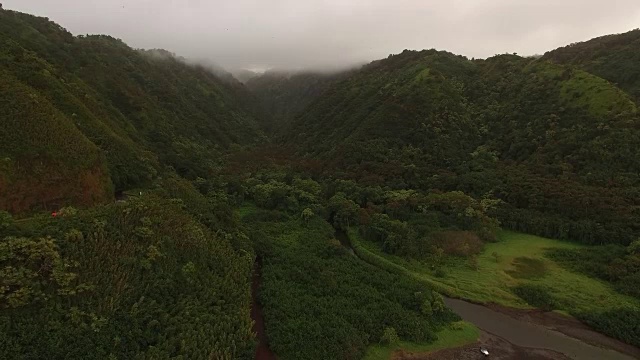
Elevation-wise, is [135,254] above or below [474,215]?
above

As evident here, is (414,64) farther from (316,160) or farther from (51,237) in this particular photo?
(51,237)

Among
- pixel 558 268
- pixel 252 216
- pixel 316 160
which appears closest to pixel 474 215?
pixel 558 268

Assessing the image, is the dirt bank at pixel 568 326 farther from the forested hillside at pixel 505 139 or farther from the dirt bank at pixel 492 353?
the forested hillside at pixel 505 139

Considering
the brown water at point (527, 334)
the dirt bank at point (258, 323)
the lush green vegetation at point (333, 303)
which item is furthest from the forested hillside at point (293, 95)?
the brown water at point (527, 334)

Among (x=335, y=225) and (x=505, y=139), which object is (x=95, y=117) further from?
(x=505, y=139)

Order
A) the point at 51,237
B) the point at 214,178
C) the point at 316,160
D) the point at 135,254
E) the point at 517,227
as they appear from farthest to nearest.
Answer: the point at 316,160 < the point at 214,178 < the point at 517,227 < the point at 135,254 < the point at 51,237

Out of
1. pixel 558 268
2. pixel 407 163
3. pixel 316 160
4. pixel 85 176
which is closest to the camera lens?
pixel 85 176
